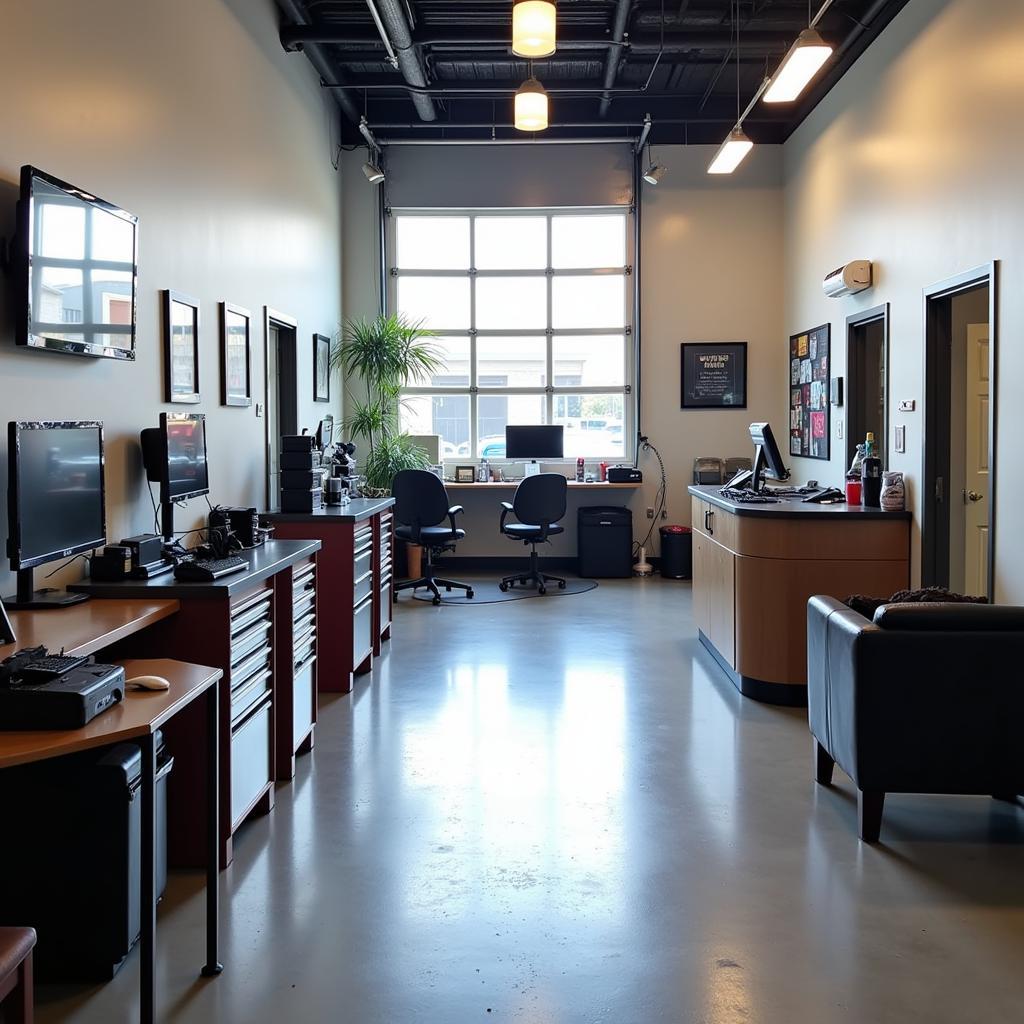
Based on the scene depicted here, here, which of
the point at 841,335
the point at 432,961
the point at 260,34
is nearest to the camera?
the point at 432,961

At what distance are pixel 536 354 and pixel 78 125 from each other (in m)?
6.17

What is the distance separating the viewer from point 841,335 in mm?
7047

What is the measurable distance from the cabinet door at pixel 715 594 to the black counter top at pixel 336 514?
1.94 meters

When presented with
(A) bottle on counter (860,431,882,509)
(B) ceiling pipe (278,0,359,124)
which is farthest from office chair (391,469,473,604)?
(A) bottle on counter (860,431,882,509)

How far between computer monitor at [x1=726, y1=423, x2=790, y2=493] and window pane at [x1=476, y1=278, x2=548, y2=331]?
147 inches

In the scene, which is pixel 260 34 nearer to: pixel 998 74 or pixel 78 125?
pixel 78 125

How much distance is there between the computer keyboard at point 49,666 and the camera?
2064 millimetres

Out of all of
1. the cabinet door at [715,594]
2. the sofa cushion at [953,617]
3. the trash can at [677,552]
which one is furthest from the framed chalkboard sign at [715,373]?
the sofa cushion at [953,617]

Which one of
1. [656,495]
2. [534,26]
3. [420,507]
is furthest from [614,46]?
[656,495]

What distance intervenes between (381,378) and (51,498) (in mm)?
5548

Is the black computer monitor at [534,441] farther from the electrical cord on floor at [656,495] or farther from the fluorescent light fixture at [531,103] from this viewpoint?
the fluorescent light fixture at [531,103]

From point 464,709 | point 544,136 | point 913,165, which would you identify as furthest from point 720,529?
point 544,136

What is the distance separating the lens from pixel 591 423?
935cm

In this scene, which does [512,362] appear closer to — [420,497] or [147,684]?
[420,497]
